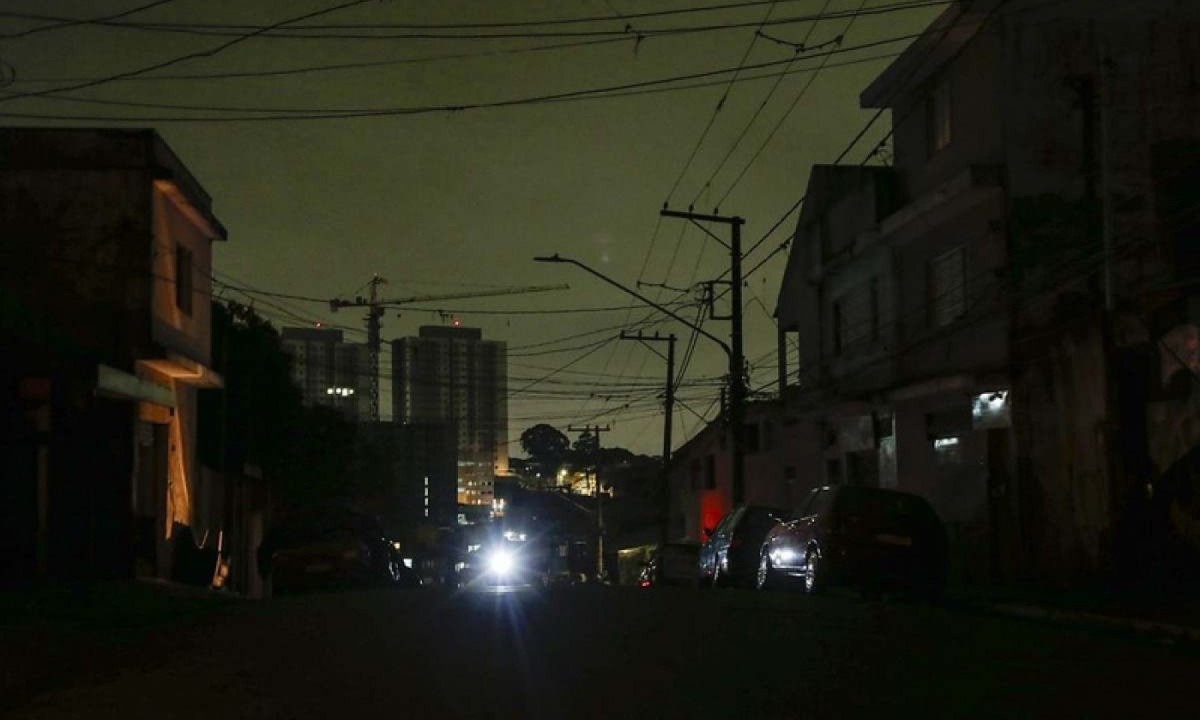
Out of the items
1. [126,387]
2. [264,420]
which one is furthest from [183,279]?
[264,420]

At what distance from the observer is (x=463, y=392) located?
89.2m

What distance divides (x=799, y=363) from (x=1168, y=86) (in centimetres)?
1381

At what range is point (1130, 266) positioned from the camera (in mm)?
20891

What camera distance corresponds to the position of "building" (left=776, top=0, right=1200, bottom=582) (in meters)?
19.2

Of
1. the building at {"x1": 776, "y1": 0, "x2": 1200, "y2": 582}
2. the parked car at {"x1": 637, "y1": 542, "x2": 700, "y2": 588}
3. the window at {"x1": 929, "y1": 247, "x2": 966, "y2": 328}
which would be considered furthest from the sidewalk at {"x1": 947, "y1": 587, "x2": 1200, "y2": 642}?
the parked car at {"x1": 637, "y1": 542, "x2": 700, "y2": 588}

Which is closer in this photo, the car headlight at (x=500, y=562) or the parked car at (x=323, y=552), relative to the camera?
the parked car at (x=323, y=552)

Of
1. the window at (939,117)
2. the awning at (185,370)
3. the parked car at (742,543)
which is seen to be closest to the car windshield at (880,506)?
the parked car at (742,543)

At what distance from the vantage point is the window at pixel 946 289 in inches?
992

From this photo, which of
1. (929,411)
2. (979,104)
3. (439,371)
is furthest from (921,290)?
(439,371)

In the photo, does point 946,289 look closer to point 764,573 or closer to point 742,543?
point 742,543

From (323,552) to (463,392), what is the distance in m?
68.7

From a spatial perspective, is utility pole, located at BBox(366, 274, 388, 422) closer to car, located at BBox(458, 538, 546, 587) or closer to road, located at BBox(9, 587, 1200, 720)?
car, located at BBox(458, 538, 546, 587)

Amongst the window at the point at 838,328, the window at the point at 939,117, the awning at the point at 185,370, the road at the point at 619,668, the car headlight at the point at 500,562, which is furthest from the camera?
the car headlight at the point at 500,562

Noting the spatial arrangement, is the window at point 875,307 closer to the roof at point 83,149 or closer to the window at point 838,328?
the window at point 838,328
